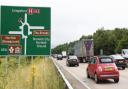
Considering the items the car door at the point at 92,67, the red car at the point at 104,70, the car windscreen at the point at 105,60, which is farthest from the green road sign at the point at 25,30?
the car door at the point at 92,67

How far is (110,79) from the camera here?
29094 mm

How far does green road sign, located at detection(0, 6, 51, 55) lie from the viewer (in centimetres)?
1330

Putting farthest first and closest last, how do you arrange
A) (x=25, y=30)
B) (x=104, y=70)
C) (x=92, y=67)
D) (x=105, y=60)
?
(x=92, y=67), (x=105, y=60), (x=104, y=70), (x=25, y=30)

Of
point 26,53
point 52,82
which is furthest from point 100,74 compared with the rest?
point 26,53

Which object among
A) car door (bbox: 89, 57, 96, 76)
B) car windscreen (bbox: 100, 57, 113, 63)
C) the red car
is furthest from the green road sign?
car door (bbox: 89, 57, 96, 76)

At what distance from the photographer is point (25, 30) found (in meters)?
13.4

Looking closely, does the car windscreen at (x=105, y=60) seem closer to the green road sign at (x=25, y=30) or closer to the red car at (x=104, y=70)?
the red car at (x=104, y=70)

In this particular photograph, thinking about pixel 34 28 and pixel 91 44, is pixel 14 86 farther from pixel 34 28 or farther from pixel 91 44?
pixel 91 44

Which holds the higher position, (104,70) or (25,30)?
(25,30)

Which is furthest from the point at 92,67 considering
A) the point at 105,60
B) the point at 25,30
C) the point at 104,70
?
the point at 25,30

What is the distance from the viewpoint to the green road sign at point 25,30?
523 inches

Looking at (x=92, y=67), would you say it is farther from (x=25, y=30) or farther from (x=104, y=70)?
(x=25, y=30)

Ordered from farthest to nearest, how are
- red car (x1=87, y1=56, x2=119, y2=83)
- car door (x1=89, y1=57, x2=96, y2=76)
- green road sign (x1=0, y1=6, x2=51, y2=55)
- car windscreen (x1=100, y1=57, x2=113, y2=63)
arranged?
car door (x1=89, y1=57, x2=96, y2=76), car windscreen (x1=100, y1=57, x2=113, y2=63), red car (x1=87, y1=56, x2=119, y2=83), green road sign (x1=0, y1=6, x2=51, y2=55)

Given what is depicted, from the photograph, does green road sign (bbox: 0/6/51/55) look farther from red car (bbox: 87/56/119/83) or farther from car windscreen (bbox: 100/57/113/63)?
car windscreen (bbox: 100/57/113/63)
